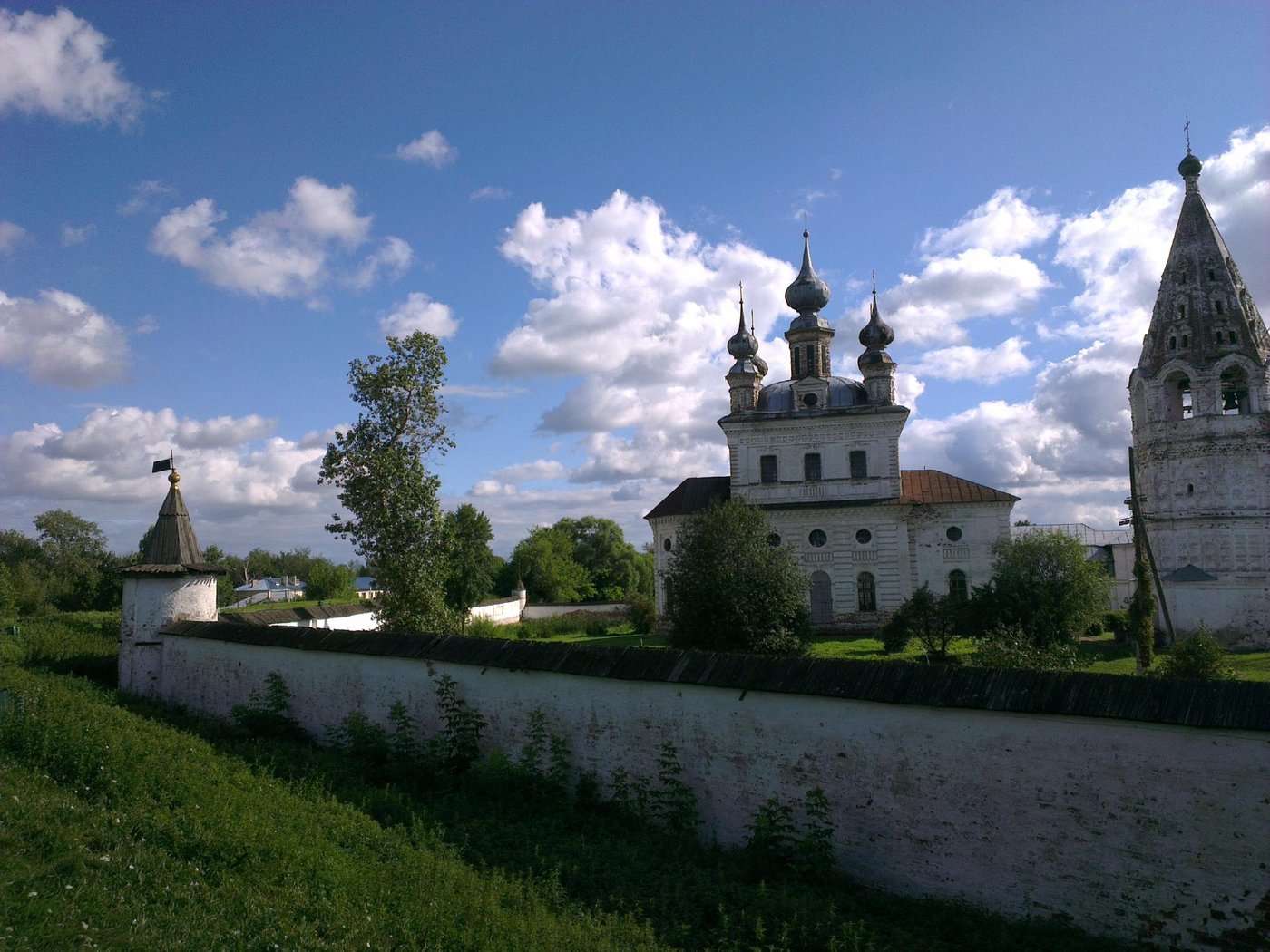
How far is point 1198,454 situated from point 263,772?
110 ft

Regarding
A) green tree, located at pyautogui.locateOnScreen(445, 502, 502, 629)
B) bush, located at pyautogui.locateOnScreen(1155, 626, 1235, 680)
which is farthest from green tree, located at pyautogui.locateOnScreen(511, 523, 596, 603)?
bush, located at pyautogui.locateOnScreen(1155, 626, 1235, 680)

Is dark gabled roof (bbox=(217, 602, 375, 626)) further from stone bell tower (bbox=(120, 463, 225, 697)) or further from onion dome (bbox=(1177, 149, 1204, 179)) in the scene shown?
onion dome (bbox=(1177, 149, 1204, 179))

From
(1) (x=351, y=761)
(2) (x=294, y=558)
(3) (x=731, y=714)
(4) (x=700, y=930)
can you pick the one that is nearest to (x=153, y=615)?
(1) (x=351, y=761)

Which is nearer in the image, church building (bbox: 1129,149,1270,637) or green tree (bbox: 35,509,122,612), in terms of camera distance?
church building (bbox: 1129,149,1270,637)

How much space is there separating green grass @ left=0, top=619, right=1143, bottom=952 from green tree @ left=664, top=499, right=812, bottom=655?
953cm

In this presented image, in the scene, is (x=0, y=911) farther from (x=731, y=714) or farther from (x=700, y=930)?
(x=731, y=714)

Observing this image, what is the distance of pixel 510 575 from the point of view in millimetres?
59188

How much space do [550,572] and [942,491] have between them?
32.9m

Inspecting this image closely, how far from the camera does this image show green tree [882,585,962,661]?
71.3 ft

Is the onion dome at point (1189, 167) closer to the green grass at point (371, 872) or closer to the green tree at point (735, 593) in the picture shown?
the green tree at point (735, 593)

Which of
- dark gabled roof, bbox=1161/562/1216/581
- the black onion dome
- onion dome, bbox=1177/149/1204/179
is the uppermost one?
onion dome, bbox=1177/149/1204/179

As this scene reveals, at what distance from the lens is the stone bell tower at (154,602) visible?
15.1 m

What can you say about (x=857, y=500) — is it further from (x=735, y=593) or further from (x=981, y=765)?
(x=981, y=765)

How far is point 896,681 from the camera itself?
724cm
